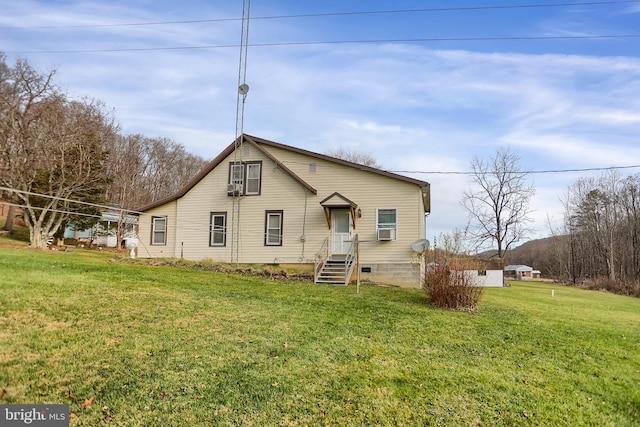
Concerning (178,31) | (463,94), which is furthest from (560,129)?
(178,31)

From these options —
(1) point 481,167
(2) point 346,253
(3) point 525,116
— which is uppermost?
(1) point 481,167

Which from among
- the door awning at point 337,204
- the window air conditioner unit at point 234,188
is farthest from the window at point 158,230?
the door awning at point 337,204

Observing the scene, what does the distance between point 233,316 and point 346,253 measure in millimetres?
9889

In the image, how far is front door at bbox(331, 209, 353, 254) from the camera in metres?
17.3

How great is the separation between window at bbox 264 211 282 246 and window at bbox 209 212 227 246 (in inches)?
81.3

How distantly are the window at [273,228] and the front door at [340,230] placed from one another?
95.6 inches

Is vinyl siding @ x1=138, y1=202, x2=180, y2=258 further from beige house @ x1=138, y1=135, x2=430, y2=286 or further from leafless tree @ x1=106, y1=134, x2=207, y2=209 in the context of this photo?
leafless tree @ x1=106, y1=134, x2=207, y2=209

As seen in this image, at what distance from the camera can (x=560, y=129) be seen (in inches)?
614

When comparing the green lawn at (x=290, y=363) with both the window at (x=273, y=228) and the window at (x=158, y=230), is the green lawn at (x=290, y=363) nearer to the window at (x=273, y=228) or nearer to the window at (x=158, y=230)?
the window at (x=273, y=228)

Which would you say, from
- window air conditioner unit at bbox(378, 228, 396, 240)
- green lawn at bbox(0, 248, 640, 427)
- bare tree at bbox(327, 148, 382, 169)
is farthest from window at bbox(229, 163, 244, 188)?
bare tree at bbox(327, 148, 382, 169)

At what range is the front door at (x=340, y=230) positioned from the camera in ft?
Result: 56.8

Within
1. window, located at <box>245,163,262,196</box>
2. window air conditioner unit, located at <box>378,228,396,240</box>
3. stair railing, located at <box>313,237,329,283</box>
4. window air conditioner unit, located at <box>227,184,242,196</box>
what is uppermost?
window, located at <box>245,163,262,196</box>

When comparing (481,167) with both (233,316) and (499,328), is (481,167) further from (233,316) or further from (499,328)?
(233,316)

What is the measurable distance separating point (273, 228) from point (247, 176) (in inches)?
110
